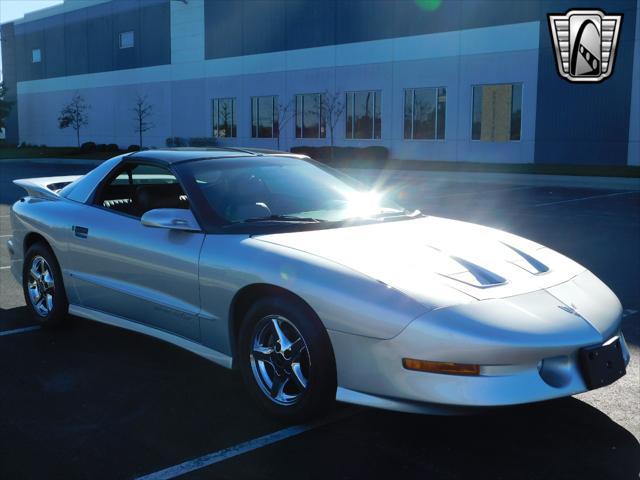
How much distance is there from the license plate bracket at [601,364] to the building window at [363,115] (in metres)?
31.2

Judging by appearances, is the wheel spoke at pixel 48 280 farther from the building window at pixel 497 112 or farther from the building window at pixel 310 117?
the building window at pixel 310 117

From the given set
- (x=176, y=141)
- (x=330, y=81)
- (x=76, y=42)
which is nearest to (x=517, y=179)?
(x=330, y=81)

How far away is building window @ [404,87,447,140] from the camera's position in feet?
105

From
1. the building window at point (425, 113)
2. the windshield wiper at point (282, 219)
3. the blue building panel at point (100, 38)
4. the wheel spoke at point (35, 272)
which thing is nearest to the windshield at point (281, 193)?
the windshield wiper at point (282, 219)

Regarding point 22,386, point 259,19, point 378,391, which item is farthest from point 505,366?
point 259,19

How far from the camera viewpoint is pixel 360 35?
34375mm

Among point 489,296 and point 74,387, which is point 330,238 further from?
point 74,387

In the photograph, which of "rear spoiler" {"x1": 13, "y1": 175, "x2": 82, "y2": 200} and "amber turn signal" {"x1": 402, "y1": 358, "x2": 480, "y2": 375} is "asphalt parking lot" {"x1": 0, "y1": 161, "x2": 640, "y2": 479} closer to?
"amber turn signal" {"x1": 402, "y1": 358, "x2": 480, "y2": 375}

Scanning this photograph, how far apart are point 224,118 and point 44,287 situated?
1432 inches

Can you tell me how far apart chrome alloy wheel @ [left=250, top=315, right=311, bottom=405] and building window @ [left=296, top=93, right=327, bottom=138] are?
32947 millimetres

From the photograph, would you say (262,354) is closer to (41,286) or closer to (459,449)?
(459,449)

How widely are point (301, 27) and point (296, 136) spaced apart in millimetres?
5438

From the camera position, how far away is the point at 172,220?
4.39 m

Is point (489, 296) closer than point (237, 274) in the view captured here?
Yes
